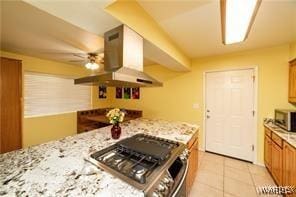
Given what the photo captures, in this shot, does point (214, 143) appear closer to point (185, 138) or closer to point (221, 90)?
point (221, 90)

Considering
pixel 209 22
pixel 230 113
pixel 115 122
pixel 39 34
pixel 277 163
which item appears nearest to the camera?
pixel 115 122

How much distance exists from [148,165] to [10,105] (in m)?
2.69

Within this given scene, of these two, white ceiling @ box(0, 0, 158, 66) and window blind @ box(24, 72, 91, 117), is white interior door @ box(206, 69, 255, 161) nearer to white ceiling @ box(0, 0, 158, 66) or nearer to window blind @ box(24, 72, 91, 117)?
white ceiling @ box(0, 0, 158, 66)

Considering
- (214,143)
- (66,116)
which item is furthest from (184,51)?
(66,116)

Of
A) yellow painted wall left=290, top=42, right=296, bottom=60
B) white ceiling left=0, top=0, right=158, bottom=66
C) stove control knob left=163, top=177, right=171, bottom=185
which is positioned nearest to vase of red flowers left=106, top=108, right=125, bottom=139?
stove control knob left=163, top=177, right=171, bottom=185

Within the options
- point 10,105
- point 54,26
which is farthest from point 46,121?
point 54,26

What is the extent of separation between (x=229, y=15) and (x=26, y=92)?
3.91 meters

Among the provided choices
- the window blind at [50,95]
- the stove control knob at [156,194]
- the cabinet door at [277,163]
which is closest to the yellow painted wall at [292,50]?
the cabinet door at [277,163]

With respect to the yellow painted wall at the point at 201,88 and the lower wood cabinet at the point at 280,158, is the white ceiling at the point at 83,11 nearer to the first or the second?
the lower wood cabinet at the point at 280,158

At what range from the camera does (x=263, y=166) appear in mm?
2805

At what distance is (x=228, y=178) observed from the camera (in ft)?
7.75

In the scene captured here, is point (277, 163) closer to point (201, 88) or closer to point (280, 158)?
point (280, 158)

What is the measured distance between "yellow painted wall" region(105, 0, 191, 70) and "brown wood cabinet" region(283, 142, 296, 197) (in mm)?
1996

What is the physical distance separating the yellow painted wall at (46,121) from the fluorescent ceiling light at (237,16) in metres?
3.70
